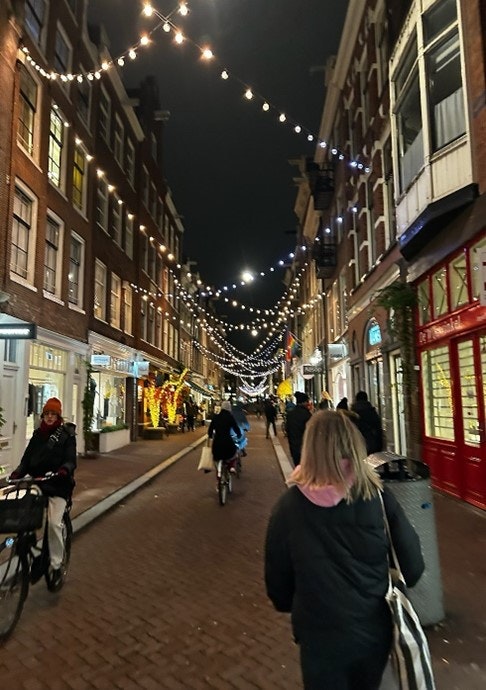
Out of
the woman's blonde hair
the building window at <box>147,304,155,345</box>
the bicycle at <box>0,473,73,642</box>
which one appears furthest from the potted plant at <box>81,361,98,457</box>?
the woman's blonde hair

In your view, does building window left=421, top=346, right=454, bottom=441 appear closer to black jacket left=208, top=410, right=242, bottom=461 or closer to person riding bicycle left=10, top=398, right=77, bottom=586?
black jacket left=208, top=410, right=242, bottom=461

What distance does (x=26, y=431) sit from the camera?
13.2m

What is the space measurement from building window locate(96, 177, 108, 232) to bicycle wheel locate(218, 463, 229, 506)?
13.1 m

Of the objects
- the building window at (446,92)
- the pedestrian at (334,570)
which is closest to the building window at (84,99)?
the building window at (446,92)

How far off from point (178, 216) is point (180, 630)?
3640 cm

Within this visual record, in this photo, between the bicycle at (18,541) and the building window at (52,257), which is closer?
the bicycle at (18,541)

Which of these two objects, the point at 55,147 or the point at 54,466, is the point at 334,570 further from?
the point at 55,147

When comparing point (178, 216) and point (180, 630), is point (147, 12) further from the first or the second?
point (178, 216)

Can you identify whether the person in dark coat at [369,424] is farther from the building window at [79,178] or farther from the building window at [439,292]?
the building window at [79,178]

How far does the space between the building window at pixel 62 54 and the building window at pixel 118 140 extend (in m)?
5.85

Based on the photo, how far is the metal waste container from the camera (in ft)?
13.8

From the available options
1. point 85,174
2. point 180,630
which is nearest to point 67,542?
point 180,630

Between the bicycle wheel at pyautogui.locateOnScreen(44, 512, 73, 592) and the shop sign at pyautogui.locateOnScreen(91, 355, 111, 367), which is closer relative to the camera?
the bicycle wheel at pyautogui.locateOnScreen(44, 512, 73, 592)

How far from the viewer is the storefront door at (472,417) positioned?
8391 mm
